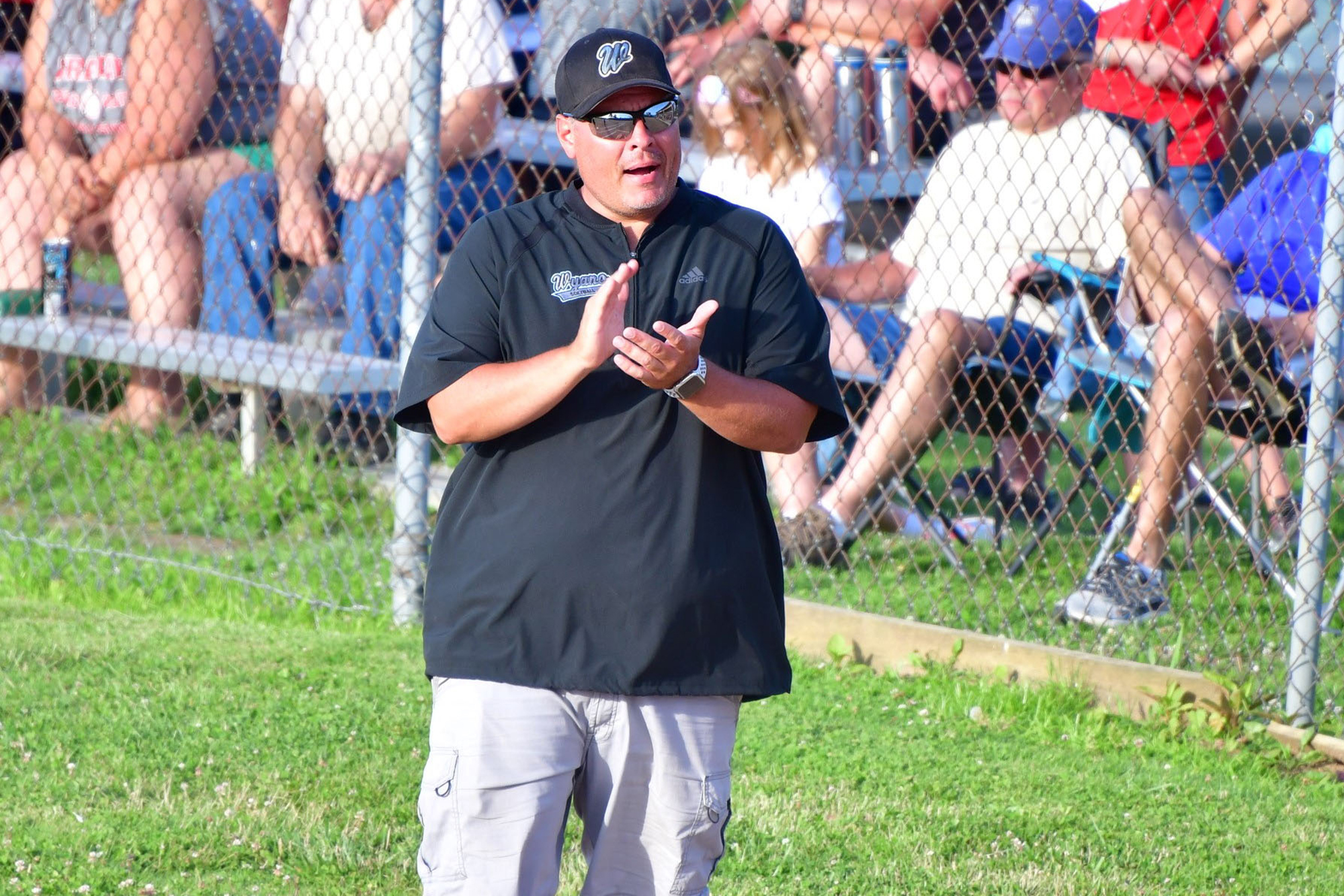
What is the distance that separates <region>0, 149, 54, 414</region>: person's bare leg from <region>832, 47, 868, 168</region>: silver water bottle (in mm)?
3457

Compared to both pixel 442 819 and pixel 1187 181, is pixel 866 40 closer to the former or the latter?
pixel 1187 181

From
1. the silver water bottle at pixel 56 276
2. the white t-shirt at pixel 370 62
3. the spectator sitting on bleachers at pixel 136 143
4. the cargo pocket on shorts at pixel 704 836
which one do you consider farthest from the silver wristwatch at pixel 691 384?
the silver water bottle at pixel 56 276

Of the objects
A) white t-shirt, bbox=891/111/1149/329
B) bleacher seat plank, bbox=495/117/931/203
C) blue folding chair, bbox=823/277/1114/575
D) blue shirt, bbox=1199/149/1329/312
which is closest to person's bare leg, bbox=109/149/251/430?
bleacher seat plank, bbox=495/117/931/203

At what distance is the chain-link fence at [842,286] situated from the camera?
4.46 meters

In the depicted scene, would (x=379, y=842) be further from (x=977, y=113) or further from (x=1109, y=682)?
(x=977, y=113)

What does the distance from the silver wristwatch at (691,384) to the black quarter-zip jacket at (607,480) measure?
5.1 inches

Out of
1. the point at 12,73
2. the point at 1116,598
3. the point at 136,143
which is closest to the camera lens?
the point at 1116,598

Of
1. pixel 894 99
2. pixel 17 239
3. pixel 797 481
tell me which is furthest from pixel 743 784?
pixel 17 239

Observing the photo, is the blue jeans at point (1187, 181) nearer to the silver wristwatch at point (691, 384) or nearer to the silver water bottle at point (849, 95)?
the silver water bottle at point (849, 95)

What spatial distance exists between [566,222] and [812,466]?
2966 millimetres

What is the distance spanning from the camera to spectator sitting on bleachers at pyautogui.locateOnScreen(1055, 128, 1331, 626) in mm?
4352

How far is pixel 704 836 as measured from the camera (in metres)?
2.26

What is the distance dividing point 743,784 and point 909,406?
5.94 ft

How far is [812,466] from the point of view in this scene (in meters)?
5.12
